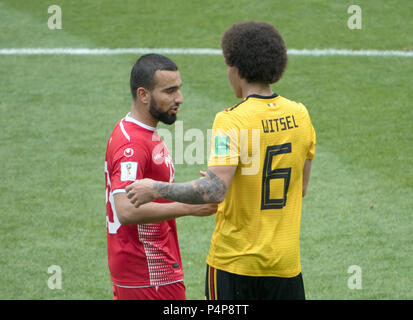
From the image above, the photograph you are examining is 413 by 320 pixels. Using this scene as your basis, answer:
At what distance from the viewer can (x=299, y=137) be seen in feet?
11.0

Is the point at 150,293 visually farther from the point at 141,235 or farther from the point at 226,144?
the point at 226,144

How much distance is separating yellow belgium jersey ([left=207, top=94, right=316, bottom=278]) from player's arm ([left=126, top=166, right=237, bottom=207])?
6cm

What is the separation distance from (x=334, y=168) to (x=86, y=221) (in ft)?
11.0

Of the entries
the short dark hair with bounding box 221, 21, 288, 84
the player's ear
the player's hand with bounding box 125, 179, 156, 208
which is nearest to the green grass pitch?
the player's ear

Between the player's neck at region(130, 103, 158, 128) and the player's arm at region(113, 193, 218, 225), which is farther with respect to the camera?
the player's neck at region(130, 103, 158, 128)

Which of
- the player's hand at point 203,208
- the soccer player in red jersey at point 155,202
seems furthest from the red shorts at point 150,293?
the player's hand at point 203,208

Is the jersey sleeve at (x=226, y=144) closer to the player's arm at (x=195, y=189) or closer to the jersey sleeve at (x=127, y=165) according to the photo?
the player's arm at (x=195, y=189)

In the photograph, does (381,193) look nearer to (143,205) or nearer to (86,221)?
(86,221)

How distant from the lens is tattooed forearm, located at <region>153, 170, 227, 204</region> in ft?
10.3

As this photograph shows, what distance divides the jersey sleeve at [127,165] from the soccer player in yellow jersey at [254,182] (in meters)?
0.19

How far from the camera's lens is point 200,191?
3.16 metres

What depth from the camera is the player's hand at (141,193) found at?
325 centimetres

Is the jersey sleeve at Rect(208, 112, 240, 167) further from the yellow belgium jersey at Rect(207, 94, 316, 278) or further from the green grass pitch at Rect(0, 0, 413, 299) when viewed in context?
the green grass pitch at Rect(0, 0, 413, 299)
